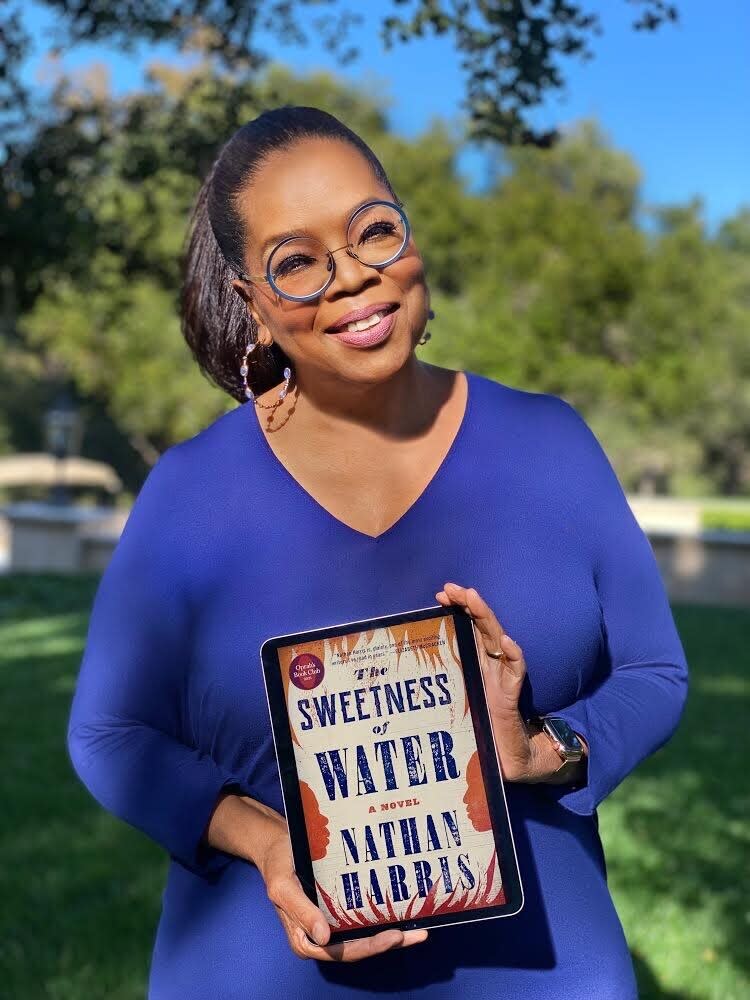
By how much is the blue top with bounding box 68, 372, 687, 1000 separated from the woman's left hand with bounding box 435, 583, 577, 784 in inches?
3.5

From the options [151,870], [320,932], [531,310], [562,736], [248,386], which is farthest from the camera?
[531,310]

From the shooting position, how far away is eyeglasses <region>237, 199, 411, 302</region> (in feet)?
5.77

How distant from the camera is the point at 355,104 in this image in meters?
28.7

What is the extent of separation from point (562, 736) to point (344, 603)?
0.35 m

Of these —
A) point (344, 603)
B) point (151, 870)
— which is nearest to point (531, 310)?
A: point (151, 870)

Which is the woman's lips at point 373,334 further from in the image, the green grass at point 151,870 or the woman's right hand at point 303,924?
the green grass at point 151,870

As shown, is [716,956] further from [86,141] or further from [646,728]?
[86,141]

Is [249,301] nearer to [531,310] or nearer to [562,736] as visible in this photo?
[562,736]

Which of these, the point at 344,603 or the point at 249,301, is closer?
the point at 344,603

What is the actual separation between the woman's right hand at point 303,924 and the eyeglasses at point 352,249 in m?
0.76

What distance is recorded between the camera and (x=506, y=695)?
1.61 m

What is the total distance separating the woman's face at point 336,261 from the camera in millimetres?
1762

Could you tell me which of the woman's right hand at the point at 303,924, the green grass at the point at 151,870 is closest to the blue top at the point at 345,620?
the woman's right hand at the point at 303,924

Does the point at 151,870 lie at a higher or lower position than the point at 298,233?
lower
